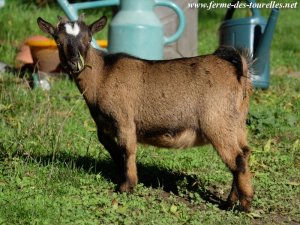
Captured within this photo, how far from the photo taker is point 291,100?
807 cm

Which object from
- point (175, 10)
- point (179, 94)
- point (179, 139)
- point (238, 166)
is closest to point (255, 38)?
point (175, 10)

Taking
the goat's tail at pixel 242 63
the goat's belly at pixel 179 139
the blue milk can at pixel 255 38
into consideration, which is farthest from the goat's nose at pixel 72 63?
the blue milk can at pixel 255 38

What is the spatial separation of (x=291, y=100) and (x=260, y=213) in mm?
3422

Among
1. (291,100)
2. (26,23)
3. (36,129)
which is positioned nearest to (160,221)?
(36,129)

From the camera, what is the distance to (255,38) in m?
8.70

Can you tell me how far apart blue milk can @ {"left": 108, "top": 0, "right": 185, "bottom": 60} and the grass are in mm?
808

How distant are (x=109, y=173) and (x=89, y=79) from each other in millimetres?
842

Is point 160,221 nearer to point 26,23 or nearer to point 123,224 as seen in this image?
point 123,224

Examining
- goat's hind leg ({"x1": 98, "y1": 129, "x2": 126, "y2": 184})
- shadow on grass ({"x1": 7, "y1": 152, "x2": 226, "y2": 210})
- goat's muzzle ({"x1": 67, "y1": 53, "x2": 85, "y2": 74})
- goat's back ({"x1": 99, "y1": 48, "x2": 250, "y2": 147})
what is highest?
goat's muzzle ({"x1": 67, "y1": 53, "x2": 85, "y2": 74})

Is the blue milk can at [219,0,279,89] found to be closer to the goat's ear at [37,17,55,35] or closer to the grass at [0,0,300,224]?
the grass at [0,0,300,224]

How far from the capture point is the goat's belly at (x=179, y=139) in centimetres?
Result: 488

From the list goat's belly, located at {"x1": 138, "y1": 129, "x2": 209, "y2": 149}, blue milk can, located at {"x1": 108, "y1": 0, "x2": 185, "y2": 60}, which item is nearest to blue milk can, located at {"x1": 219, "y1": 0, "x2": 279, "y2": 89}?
blue milk can, located at {"x1": 108, "y1": 0, "x2": 185, "y2": 60}

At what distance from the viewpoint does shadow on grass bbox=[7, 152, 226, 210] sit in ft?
17.4

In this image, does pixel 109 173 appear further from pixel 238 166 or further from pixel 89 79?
pixel 238 166
